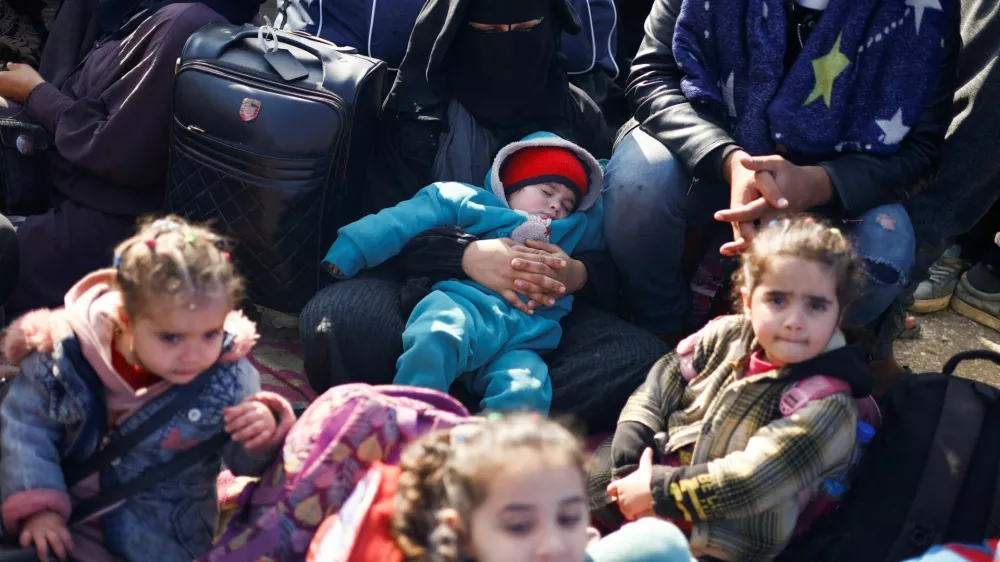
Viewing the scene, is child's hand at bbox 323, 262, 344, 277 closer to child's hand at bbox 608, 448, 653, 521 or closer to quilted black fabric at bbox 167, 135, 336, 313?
quilted black fabric at bbox 167, 135, 336, 313

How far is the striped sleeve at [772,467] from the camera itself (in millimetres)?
1964

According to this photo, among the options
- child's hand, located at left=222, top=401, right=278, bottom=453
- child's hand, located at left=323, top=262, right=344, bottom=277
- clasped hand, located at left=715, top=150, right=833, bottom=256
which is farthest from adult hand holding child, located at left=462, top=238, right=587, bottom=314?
child's hand, located at left=222, top=401, right=278, bottom=453

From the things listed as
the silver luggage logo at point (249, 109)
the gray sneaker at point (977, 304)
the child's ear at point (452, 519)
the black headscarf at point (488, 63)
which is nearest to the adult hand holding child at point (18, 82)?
the silver luggage logo at point (249, 109)

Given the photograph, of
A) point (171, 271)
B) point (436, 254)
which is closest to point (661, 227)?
point (436, 254)

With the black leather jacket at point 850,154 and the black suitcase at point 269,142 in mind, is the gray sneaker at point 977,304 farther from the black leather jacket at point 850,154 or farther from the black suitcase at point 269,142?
the black suitcase at point 269,142

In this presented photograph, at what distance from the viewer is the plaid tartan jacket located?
6.47 ft

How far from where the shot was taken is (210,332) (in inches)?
70.9

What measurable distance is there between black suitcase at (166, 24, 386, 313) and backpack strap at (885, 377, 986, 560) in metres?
1.67

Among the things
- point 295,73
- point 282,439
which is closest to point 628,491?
point 282,439

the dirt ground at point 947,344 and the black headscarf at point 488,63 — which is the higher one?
the black headscarf at point 488,63

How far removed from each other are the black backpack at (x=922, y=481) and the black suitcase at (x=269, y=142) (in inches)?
61.0

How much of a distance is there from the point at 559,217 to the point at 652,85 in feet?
1.56

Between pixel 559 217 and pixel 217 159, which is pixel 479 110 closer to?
pixel 559 217

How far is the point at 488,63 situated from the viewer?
2.86 meters
